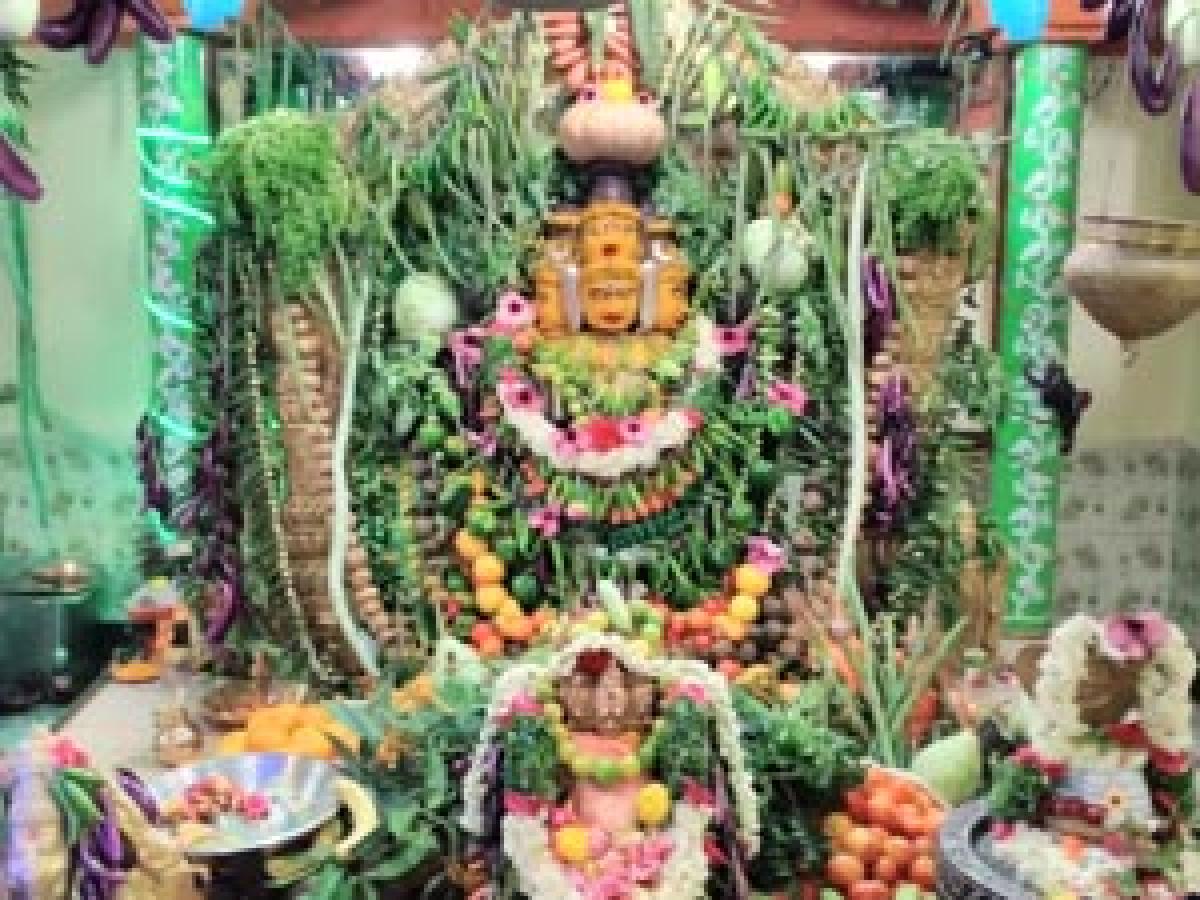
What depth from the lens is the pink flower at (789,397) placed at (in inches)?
164

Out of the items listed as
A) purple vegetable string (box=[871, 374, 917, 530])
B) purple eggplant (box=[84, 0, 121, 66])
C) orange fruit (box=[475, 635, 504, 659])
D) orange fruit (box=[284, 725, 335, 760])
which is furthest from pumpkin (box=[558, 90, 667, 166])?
purple eggplant (box=[84, 0, 121, 66])

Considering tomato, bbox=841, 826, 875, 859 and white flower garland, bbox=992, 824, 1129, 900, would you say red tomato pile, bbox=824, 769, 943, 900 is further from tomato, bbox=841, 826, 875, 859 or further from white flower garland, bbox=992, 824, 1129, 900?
white flower garland, bbox=992, 824, 1129, 900

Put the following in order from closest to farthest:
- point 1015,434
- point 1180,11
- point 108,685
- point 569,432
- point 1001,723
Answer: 1. point 1180,11
2. point 1001,723
3. point 569,432
4. point 108,685
5. point 1015,434

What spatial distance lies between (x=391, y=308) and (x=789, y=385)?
1.04 meters

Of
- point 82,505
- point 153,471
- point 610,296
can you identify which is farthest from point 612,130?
point 82,505

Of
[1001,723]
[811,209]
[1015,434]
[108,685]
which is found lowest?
[108,685]

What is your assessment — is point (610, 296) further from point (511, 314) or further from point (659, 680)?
point (659, 680)

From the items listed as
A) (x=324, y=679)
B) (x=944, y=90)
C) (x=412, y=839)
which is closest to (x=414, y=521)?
(x=324, y=679)

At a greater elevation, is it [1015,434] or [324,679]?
[1015,434]

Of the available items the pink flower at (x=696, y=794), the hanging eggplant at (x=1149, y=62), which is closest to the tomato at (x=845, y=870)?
the pink flower at (x=696, y=794)

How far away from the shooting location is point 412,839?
308 cm

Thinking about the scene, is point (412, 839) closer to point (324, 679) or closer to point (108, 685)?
point (324, 679)

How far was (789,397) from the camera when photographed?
4168 mm

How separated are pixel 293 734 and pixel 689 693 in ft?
3.59
